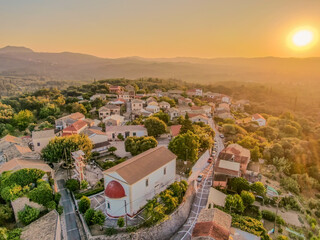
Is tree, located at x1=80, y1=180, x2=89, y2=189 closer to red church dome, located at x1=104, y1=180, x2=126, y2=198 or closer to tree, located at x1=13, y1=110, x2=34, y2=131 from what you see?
red church dome, located at x1=104, y1=180, x2=126, y2=198

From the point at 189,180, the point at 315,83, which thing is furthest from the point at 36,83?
the point at 315,83

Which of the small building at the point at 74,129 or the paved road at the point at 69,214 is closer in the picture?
the paved road at the point at 69,214

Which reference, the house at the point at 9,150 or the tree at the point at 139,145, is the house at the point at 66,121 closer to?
the house at the point at 9,150

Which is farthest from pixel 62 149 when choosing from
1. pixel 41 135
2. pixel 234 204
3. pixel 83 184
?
pixel 234 204

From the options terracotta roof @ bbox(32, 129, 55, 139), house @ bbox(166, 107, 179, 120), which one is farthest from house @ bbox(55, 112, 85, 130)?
house @ bbox(166, 107, 179, 120)

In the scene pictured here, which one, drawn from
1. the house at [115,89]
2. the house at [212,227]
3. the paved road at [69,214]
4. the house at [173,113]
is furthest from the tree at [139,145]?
the house at [115,89]
